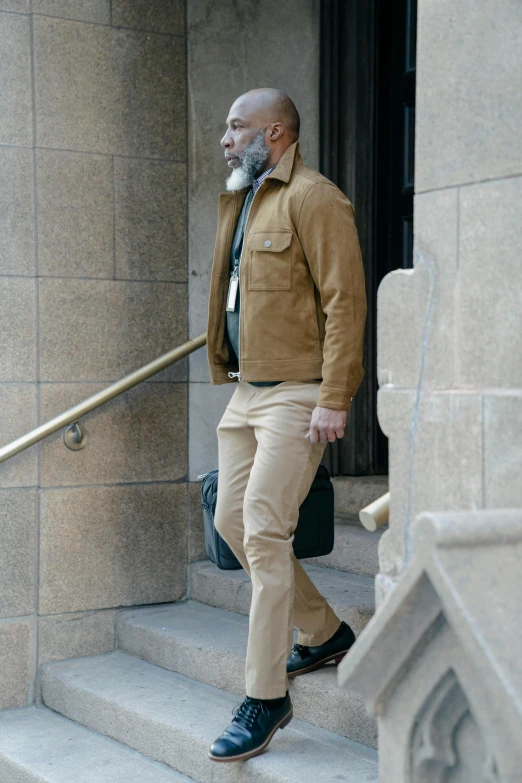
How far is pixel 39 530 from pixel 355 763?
193cm

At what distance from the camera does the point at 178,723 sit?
12.2 ft

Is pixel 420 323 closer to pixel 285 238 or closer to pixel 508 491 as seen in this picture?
pixel 508 491

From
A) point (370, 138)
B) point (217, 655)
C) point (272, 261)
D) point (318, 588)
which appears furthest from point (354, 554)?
point (370, 138)

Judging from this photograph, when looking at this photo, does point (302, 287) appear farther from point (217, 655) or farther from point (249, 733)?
point (217, 655)

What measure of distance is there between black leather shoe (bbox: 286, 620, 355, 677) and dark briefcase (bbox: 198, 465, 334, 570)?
0.31 metres

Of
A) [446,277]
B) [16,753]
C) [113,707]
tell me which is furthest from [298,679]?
[446,277]

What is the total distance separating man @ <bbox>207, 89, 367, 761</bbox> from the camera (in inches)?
128

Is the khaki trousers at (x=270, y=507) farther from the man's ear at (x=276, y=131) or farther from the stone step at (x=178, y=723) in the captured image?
the man's ear at (x=276, y=131)

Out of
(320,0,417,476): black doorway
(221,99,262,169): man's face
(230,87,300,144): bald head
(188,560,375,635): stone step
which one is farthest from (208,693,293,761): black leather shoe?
(320,0,417,476): black doorway

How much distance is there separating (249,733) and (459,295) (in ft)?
5.27

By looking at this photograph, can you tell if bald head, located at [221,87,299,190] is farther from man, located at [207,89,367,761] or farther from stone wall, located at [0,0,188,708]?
stone wall, located at [0,0,188,708]

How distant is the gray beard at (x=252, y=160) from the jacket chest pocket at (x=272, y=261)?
26cm

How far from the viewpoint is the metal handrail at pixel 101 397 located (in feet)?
14.6

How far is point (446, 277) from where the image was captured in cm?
237
